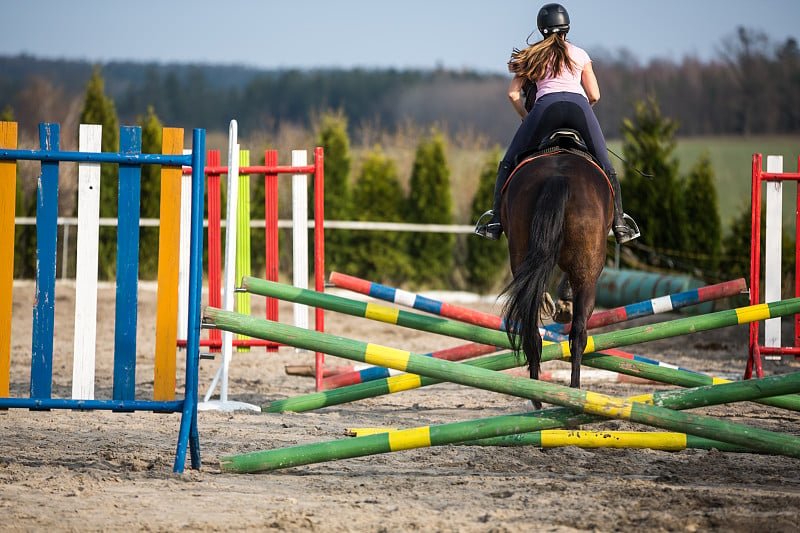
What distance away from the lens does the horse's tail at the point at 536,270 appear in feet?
13.8

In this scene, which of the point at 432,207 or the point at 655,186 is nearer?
the point at 655,186

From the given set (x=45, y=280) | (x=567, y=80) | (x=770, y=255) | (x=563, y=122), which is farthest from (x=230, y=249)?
(x=770, y=255)

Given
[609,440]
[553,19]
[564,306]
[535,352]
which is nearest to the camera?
[609,440]

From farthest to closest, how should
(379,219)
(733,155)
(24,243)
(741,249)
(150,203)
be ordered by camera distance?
(733,155) → (379,219) → (150,203) → (24,243) → (741,249)

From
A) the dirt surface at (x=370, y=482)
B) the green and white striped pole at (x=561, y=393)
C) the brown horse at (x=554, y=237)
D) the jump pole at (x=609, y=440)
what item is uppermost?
the brown horse at (x=554, y=237)

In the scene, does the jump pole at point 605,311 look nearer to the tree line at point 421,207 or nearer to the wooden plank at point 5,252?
the wooden plank at point 5,252

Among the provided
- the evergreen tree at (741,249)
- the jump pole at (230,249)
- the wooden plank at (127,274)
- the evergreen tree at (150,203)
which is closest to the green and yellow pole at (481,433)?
the wooden plank at (127,274)

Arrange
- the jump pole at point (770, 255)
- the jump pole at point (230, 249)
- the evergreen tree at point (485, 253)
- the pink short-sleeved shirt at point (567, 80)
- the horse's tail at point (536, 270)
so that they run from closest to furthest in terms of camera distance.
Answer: the horse's tail at point (536, 270) → the pink short-sleeved shirt at point (567, 80) → the jump pole at point (230, 249) → the jump pole at point (770, 255) → the evergreen tree at point (485, 253)

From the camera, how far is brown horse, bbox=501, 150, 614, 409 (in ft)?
14.0

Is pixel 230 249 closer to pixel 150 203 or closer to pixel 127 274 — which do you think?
pixel 127 274

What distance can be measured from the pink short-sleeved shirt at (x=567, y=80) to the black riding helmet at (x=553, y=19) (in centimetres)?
12

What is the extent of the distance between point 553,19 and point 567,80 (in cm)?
40

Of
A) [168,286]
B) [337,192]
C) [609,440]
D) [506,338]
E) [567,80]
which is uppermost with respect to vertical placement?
[337,192]

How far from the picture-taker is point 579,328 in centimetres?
452
